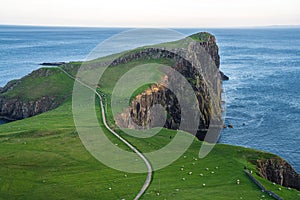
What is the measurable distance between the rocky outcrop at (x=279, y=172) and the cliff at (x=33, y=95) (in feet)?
227

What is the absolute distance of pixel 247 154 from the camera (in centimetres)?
7056

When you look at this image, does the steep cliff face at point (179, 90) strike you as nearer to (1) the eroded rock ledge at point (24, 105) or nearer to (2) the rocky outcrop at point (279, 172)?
(1) the eroded rock ledge at point (24, 105)

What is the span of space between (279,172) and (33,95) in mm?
84943

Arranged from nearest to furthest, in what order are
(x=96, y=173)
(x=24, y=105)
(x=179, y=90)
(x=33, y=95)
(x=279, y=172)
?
(x=96, y=173)
(x=279, y=172)
(x=24, y=105)
(x=33, y=95)
(x=179, y=90)

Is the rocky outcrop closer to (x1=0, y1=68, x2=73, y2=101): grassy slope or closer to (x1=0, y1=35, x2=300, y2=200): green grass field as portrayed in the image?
(x1=0, y1=35, x2=300, y2=200): green grass field

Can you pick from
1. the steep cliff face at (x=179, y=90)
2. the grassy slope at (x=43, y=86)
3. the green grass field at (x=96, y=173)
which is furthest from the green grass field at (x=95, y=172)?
the grassy slope at (x=43, y=86)

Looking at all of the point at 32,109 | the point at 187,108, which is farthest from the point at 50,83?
the point at 187,108

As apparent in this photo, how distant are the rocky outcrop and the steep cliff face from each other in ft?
120

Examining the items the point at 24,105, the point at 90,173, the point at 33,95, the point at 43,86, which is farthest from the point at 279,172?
the point at 43,86

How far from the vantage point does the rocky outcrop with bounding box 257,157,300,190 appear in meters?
68.0

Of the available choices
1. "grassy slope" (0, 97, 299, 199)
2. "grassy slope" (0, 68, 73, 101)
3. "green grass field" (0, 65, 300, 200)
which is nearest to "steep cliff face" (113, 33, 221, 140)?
"green grass field" (0, 65, 300, 200)

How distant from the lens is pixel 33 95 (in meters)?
122

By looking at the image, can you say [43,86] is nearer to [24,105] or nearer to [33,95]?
[33,95]

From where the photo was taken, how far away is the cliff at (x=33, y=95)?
4594 inches
